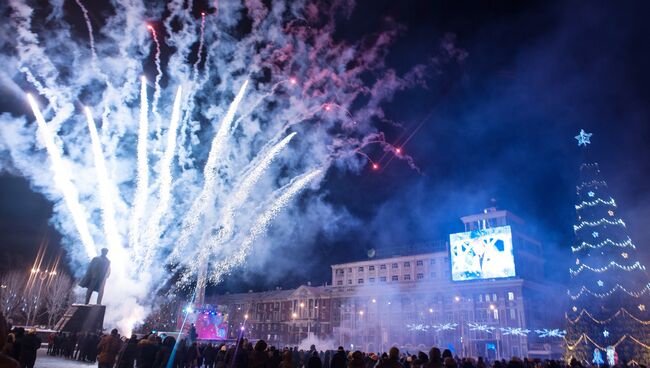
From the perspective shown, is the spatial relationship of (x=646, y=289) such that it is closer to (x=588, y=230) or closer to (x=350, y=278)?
(x=588, y=230)

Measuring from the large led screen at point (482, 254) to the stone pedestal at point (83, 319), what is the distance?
40659 mm

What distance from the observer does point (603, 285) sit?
36.9m

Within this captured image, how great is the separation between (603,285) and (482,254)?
13.3m

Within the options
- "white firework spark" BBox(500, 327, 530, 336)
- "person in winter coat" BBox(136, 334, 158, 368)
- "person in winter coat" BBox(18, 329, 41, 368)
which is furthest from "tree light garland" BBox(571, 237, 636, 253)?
"person in winter coat" BBox(18, 329, 41, 368)

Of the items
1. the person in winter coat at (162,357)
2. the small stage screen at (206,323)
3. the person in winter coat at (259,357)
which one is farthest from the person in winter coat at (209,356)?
the small stage screen at (206,323)

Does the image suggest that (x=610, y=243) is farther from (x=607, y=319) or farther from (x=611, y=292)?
(x=607, y=319)

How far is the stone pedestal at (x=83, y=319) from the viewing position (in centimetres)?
1937

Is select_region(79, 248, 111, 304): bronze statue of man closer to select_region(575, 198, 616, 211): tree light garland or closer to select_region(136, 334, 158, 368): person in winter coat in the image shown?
select_region(136, 334, 158, 368): person in winter coat

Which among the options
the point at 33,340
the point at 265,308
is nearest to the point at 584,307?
the point at 33,340

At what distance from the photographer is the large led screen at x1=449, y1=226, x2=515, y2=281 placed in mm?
46250

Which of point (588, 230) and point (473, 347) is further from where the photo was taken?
point (473, 347)

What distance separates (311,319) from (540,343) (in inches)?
1579

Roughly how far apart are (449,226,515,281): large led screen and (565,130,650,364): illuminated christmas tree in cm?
732

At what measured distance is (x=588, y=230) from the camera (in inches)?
1551
